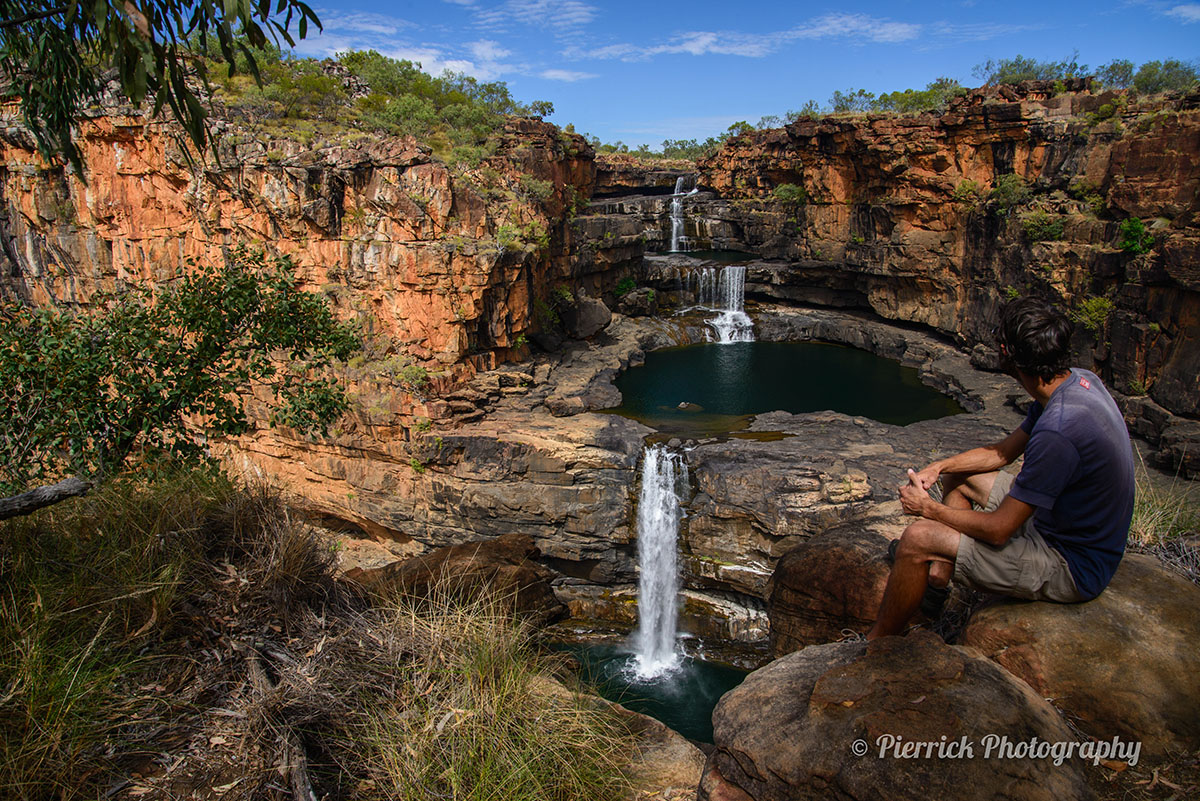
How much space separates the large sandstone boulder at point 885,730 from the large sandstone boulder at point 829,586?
6.15 feet

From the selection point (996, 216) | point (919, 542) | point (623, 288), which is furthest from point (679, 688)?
point (623, 288)

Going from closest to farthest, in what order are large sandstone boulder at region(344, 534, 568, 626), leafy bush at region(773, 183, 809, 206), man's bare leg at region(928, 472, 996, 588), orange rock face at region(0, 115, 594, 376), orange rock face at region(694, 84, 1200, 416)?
1. man's bare leg at region(928, 472, 996, 588)
2. large sandstone boulder at region(344, 534, 568, 626)
3. orange rock face at region(694, 84, 1200, 416)
4. orange rock face at region(0, 115, 594, 376)
5. leafy bush at region(773, 183, 809, 206)

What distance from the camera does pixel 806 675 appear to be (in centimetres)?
378

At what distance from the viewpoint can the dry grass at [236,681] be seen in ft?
10.2

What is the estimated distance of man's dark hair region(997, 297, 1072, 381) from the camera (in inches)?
136

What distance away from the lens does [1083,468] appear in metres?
3.36

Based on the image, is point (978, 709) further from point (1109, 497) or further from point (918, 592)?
point (1109, 497)

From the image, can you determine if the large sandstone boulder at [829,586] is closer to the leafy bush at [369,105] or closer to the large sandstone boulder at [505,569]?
the large sandstone boulder at [505,569]

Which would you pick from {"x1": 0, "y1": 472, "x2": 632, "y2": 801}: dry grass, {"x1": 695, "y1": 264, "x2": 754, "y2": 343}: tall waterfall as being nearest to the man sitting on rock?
{"x1": 0, "y1": 472, "x2": 632, "y2": 801}: dry grass

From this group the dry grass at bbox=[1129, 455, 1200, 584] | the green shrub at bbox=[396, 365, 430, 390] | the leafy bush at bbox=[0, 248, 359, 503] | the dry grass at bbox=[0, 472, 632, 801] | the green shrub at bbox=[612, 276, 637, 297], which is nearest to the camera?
the dry grass at bbox=[0, 472, 632, 801]

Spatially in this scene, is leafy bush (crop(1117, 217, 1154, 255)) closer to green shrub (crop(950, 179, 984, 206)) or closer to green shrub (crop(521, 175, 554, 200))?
green shrub (crop(950, 179, 984, 206))

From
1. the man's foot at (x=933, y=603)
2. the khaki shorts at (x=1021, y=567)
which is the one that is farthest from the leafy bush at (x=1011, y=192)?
the khaki shorts at (x=1021, y=567)

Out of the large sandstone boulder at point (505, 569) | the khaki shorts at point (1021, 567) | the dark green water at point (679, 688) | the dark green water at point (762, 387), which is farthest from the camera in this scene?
the dark green water at point (762, 387)

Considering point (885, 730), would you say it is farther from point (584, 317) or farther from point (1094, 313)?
point (584, 317)
